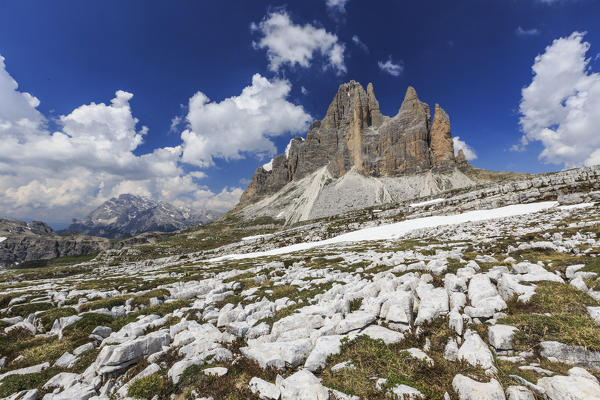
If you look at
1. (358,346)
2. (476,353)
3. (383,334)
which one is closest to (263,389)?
(358,346)

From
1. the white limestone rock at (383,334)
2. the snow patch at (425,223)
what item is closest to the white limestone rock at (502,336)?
the white limestone rock at (383,334)

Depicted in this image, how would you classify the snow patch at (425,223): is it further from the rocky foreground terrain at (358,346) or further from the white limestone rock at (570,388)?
the white limestone rock at (570,388)

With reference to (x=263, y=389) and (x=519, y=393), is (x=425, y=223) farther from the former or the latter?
(x=263, y=389)

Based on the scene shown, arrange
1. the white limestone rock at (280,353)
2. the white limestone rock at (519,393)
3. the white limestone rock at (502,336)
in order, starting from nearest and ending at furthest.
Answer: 1. the white limestone rock at (519,393)
2. the white limestone rock at (502,336)
3. the white limestone rock at (280,353)

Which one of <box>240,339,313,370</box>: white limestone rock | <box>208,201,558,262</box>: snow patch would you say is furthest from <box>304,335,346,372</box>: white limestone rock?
<box>208,201,558,262</box>: snow patch

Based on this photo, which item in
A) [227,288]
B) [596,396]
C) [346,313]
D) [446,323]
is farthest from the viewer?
[227,288]

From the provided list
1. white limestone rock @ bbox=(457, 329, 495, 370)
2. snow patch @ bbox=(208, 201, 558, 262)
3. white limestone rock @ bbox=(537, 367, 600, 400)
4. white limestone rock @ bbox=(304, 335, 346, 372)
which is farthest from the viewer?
snow patch @ bbox=(208, 201, 558, 262)

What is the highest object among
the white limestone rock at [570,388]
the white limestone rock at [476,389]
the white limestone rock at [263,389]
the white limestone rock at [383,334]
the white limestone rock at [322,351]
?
the white limestone rock at [570,388]

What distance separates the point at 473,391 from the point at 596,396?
2208 mm

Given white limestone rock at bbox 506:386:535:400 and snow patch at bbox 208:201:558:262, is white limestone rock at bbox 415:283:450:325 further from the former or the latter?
snow patch at bbox 208:201:558:262

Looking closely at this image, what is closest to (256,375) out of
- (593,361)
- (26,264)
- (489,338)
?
(489,338)

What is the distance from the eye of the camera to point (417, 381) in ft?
19.7

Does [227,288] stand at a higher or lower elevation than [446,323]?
lower

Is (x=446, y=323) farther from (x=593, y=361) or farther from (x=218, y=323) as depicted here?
(x=218, y=323)
